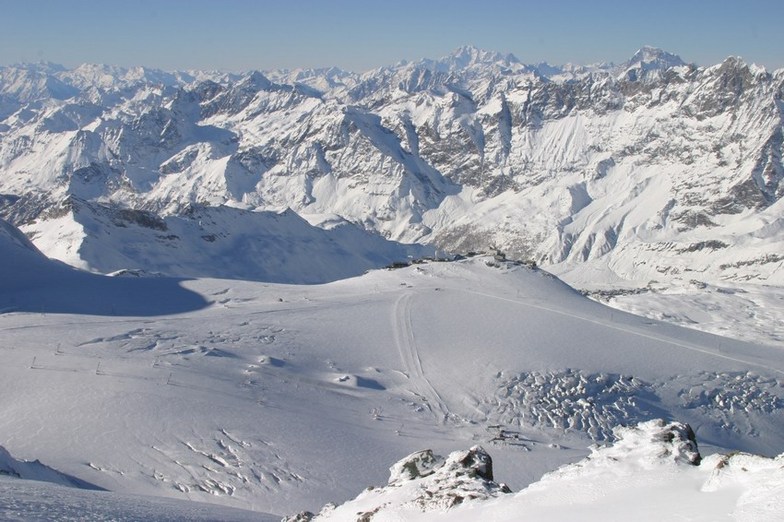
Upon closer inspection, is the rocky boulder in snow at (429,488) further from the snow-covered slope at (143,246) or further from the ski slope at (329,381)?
the snow-covered slope at (143,246)

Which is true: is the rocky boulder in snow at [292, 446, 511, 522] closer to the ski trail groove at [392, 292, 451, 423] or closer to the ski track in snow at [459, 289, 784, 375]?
the ski trail groove at [392, 292, 451, 423]

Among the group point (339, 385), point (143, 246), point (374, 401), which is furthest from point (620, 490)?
point (143, 246)

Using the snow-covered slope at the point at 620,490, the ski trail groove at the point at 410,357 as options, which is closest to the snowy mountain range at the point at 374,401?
the snow-covered slope at the point at 620,490

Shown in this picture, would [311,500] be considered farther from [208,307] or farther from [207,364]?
[208,307]

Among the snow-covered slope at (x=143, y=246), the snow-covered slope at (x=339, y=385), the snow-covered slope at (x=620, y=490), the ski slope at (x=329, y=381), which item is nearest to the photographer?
the snow-covered slope at (x=620, y=490)

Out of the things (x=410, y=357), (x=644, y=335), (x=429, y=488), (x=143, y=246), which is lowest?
(x=143, y=246)

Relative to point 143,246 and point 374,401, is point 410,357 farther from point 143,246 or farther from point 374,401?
point 143,246
